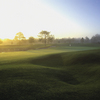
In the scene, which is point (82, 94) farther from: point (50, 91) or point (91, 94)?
point (50, 91)

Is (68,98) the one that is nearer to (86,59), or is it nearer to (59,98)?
(59,98)

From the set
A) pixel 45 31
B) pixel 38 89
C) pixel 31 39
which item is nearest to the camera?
pixel 38 89

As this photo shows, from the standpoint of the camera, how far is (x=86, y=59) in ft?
58.2

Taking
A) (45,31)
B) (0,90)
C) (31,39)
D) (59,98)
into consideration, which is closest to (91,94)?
(59,98)

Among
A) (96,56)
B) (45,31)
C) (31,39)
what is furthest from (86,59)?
(31,39)

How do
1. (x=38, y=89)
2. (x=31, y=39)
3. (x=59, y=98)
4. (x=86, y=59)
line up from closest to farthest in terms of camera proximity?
(x=59, y=98) < (x=38, y=89) < (x=86, y=59) < (x=31, y=39)

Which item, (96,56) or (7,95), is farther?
(96,56)

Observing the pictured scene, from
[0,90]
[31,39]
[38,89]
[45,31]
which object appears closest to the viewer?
[0,90]

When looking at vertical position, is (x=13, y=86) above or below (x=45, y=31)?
below

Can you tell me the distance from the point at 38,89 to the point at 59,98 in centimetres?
191

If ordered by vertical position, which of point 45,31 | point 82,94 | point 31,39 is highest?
point 45,31

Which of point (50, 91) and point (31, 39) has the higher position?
point (31, 39)

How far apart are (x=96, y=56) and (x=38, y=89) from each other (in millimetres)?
14078

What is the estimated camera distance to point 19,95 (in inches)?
264
